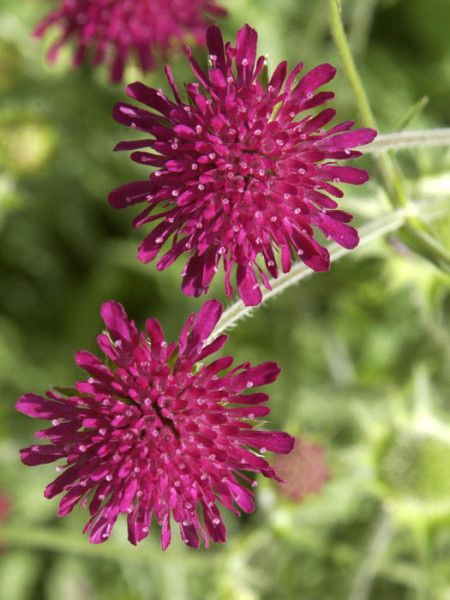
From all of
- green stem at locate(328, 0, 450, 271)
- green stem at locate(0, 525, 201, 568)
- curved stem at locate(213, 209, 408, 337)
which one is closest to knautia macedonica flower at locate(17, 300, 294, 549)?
curved stem at locate(213, 209, 408, 337)

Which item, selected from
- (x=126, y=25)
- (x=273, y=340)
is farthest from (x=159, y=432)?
(x=273, y=340)

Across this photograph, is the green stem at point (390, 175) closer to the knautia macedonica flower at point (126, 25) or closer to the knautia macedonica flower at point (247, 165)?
the knautia macedonica flower at point (247, 165)

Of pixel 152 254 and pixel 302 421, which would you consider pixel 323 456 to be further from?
pixel 152 254

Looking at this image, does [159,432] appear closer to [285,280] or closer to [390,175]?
[285,280]

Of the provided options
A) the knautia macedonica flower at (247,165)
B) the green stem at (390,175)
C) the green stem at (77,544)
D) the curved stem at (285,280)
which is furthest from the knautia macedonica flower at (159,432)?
the green stem at (77,544)

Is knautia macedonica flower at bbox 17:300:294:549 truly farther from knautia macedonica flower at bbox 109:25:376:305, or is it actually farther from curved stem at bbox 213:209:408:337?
knautia macedonica flower at bbox 109:25:376:305

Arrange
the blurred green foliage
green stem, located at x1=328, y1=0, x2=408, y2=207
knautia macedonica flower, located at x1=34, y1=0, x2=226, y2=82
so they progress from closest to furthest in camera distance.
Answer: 1. green stem, located at x1=328, y1=0, x2=408, y2=207
2. knautia macedonica flower, located at x1=34, y1=0, x2=226, y2=82
3. the blurred green foliage
